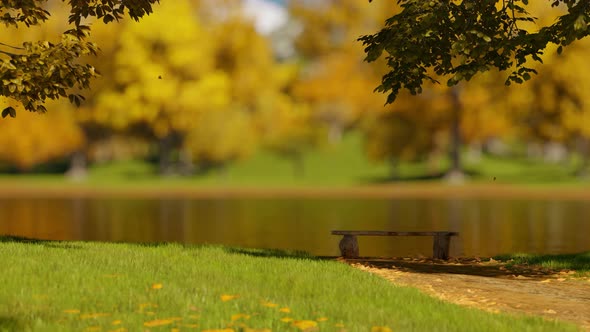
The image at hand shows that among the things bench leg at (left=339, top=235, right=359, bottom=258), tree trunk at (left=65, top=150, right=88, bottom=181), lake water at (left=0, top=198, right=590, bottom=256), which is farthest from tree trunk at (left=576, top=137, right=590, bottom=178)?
bench leg at (left=339, top=235, right=359, bottom=258)

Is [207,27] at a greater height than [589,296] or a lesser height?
greater

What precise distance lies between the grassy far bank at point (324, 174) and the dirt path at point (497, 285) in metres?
46.9

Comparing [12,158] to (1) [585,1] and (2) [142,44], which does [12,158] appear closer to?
(2) [142,44]

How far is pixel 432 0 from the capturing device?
59.1 ft

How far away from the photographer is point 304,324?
11.3m

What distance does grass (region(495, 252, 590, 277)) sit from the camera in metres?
20.2

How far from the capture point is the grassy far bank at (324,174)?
2744 inches

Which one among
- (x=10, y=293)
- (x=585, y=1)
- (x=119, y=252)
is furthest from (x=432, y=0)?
(x=10, y=293)

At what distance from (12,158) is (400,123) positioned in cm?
3385

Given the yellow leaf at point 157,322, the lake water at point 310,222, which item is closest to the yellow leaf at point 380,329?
the yellow leaf at point 157,322

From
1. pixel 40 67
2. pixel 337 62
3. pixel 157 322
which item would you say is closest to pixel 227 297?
pixel 157 322

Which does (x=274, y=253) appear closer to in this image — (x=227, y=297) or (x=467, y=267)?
(x=467, y=267)

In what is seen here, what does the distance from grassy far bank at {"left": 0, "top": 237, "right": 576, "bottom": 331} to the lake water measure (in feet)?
28.1

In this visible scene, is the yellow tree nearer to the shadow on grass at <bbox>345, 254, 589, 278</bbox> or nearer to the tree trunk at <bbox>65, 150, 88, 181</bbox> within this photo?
the tree trunk at <bbox>65, 150, 88, 181</bbox>
